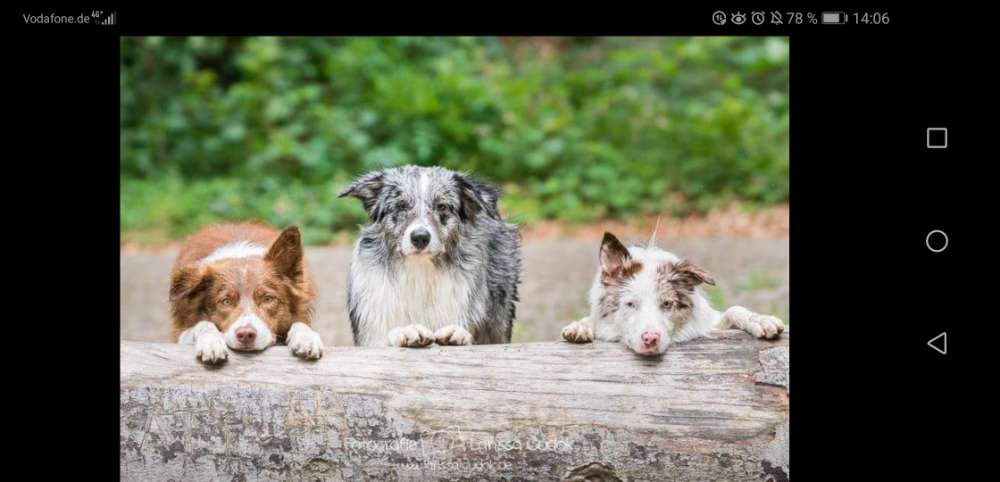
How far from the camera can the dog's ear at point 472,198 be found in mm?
4500

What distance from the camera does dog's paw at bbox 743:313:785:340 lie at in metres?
3.57

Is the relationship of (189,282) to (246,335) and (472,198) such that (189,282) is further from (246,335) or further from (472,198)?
(472,198)

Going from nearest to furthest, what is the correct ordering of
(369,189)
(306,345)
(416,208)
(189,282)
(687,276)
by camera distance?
(306,345), (687,276), (189,282), (416,208), (369,189)

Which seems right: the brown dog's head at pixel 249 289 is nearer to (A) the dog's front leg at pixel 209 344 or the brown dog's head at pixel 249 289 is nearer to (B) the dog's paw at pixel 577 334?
(A) the dog's front leg at pixel 209 344

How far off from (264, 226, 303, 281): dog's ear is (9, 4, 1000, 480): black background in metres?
0.96

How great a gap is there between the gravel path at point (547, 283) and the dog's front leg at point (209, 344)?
2512 mm

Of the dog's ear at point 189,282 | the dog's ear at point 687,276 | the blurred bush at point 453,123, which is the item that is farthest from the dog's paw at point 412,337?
the blurred bush at point 453,123

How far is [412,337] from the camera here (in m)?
3.87
